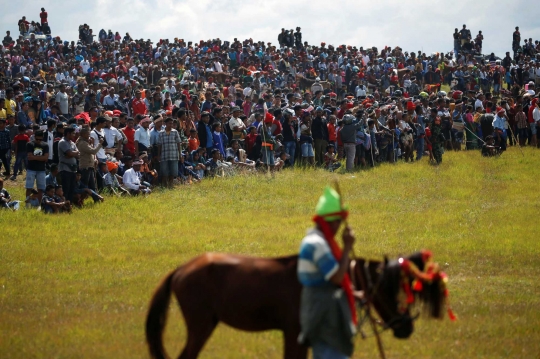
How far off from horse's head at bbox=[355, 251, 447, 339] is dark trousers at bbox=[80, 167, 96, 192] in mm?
13448

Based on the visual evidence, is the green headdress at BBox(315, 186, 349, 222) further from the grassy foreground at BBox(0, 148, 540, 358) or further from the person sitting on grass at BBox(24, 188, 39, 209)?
the person sitting on grass at BBox(24, 188, 39, 209)

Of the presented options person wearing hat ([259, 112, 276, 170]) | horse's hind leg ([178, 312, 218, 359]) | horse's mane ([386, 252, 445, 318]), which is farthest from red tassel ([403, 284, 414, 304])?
person wearing hat ([259, 112, 276, 170])

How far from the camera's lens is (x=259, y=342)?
33.1 ft

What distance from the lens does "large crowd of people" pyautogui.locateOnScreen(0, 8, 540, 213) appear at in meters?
21.5

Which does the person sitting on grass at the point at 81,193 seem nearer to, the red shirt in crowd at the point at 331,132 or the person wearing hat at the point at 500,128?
the red shirt in crowd at the point at 331,132

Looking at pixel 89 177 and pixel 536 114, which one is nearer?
pixel 89 177

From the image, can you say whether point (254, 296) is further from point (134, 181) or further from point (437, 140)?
point (437, 140)

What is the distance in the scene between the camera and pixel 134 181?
21406mm

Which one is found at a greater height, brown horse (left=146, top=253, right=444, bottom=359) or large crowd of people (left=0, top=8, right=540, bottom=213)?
large crowd of people (left=0, top=8, right=540, bottom=213)

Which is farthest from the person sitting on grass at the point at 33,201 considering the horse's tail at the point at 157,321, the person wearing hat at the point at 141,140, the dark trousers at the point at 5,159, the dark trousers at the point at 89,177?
the horse's tail at the point at 157,321

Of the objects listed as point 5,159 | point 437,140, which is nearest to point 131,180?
point 5,159

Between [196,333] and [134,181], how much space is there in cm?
1375

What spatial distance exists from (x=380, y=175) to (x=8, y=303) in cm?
1553

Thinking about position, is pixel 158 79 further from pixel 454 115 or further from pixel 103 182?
pixel 103 182
